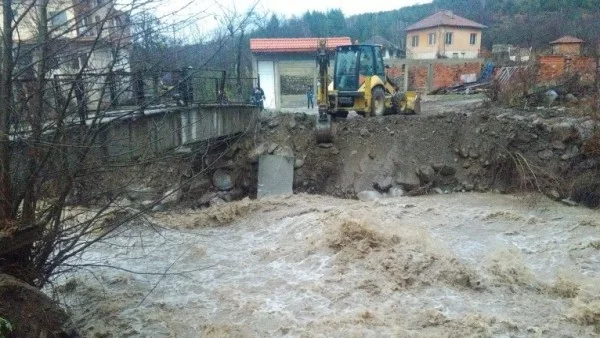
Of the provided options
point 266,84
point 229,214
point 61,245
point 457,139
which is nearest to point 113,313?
point 61,245

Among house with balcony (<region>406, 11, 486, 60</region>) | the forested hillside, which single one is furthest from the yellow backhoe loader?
house with balcony (<region>406, 11, 486, 60</region>)

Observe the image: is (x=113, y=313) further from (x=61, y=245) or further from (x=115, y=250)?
(x=115, y=250)

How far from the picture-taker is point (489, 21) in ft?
172

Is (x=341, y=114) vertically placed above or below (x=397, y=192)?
above

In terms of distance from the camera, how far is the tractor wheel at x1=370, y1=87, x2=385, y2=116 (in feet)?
48.8

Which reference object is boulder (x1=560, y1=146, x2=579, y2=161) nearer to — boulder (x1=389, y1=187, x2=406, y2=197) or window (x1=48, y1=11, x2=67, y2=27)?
boulder (x1=389, y1=187, x2=406, y2=197)

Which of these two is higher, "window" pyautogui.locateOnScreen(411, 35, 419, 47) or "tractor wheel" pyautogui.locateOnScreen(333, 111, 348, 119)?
"window" pyautogui.locateOnScreen(411, 35, 419, 47)

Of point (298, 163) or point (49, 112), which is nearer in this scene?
point (49, 112)

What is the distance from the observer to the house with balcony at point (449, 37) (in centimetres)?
4519

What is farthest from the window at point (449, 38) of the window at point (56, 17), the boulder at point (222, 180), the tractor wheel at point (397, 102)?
the window at point (56, 17)

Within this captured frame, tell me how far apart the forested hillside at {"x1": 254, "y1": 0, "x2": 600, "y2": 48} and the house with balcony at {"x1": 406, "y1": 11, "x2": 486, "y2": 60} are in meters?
2.04

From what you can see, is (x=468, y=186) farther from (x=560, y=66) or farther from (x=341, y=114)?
(x=560, y=66)

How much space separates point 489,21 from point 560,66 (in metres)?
36.8

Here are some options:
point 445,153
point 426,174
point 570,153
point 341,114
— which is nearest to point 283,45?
point 341,114
